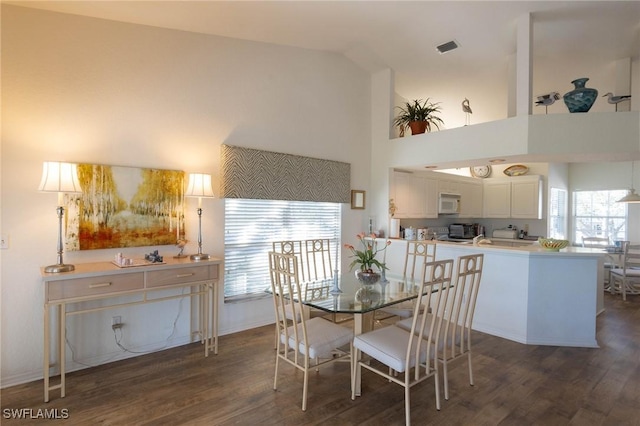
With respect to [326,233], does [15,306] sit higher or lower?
lower

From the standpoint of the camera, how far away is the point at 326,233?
484 centimetres

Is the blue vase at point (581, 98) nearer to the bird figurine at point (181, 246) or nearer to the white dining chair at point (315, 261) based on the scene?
the white dining chair at point (315, 261)

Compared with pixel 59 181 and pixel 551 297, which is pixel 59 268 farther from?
pixel 551 297

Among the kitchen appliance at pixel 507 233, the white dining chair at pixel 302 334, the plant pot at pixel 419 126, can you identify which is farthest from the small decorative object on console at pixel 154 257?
the kitchen appliance at pixel 507 233

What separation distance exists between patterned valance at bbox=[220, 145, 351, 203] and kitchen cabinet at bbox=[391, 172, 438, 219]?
34.3 inches

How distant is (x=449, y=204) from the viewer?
6270 mm

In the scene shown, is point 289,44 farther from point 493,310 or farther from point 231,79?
point 493,310

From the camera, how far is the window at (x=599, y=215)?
696 centimetres

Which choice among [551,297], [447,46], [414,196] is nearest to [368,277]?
[551,297]

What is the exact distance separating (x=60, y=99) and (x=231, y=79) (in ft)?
5.22

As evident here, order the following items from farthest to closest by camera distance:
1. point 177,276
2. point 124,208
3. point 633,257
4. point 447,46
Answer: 1. point 633,257
2. point 447,46
3. point 124,208
4. point 177,276

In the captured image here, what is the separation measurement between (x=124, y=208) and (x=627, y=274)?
727 cm

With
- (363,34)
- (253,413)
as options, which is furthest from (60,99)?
(363,34)

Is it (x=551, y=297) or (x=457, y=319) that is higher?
(x=457, y=319)
